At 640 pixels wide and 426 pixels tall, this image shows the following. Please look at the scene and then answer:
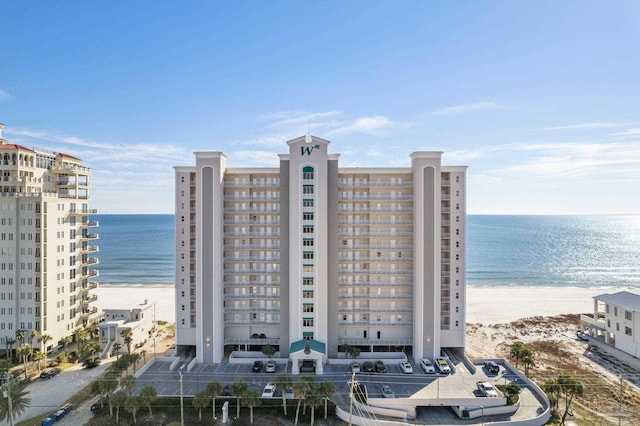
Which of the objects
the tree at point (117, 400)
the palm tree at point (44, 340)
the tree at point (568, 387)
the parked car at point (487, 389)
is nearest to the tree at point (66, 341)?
the palm tree at point (44, 340)

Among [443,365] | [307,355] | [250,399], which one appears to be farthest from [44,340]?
[443,365]

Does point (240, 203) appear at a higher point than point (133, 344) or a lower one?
higher

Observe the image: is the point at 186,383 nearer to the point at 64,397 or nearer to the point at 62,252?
the point at 64,397

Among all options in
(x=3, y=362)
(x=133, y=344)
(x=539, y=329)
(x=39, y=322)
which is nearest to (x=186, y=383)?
(x=133, y=344)

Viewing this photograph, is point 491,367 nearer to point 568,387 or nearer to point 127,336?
point 568,387

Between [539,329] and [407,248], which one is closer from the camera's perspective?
[407,248]

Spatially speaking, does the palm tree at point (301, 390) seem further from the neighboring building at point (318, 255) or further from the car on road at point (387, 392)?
the neighboring building at point (318, 255)
